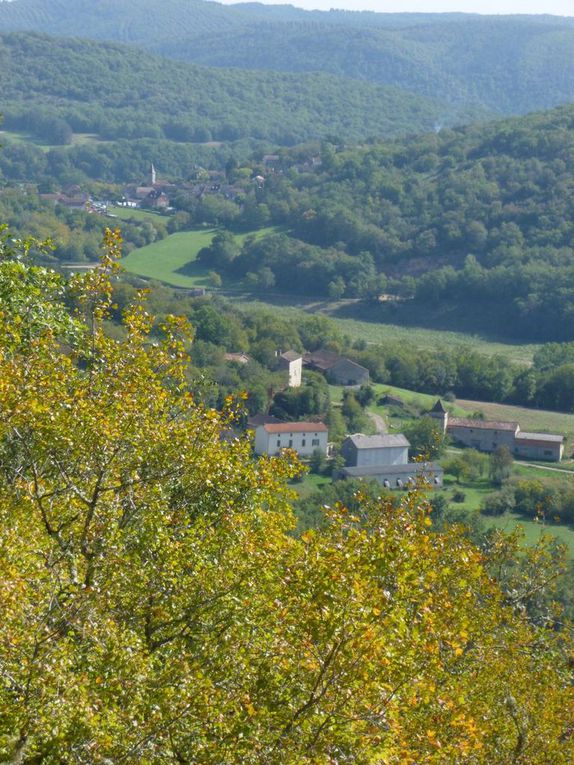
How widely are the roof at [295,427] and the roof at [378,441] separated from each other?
126 cm

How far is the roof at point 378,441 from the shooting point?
4484cm

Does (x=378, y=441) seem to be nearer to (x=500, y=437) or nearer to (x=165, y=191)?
(x=500, y=437)

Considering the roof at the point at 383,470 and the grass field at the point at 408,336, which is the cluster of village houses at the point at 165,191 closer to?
the grass field at the point at 408,336

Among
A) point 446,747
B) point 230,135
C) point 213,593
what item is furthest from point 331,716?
point 230,135

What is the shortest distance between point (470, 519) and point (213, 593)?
2693cm

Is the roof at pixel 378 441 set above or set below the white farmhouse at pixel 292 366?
above

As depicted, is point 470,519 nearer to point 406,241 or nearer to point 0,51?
point 406,241

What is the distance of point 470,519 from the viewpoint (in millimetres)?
34250

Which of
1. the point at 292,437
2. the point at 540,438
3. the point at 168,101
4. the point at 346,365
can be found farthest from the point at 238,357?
the point at 168,101

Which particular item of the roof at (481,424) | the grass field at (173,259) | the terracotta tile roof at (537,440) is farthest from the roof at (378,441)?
the grass field at (173,259)

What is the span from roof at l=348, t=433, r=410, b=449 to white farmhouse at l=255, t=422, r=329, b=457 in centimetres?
119

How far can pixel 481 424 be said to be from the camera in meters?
50.3

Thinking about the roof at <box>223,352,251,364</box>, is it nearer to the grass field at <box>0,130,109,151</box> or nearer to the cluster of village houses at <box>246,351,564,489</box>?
the cluster of village houses at <box>246,351,564,489</box>

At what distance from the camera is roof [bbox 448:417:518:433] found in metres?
49.5
